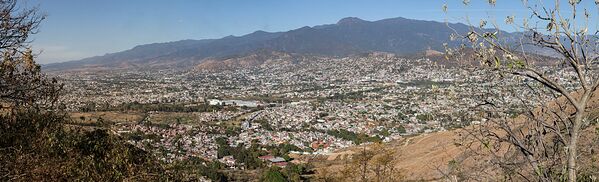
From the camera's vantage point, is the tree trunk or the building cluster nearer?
the tree trunk

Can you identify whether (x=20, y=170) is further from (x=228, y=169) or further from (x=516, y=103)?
(x=228, y=169)

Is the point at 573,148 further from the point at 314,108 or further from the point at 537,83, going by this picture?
the point at 314,108

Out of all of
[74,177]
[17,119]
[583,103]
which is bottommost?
[74,177]

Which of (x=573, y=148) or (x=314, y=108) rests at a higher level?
(x=573, y=148)

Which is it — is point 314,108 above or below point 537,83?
below

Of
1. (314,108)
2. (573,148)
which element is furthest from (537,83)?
(314,108)

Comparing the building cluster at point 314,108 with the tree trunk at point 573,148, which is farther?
the building cluster at point 314,108

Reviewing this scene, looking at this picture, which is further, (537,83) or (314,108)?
(314,108)

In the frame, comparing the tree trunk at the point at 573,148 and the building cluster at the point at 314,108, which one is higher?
the tree trunk at the point at 573,148

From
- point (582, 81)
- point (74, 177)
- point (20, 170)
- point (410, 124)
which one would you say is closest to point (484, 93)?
point (582, 81)

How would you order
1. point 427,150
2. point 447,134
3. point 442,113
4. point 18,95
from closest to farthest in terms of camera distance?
point 442,113
point 18,95
point 427,150
point 447,134

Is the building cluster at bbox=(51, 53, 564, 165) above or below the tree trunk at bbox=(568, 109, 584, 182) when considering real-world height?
below
